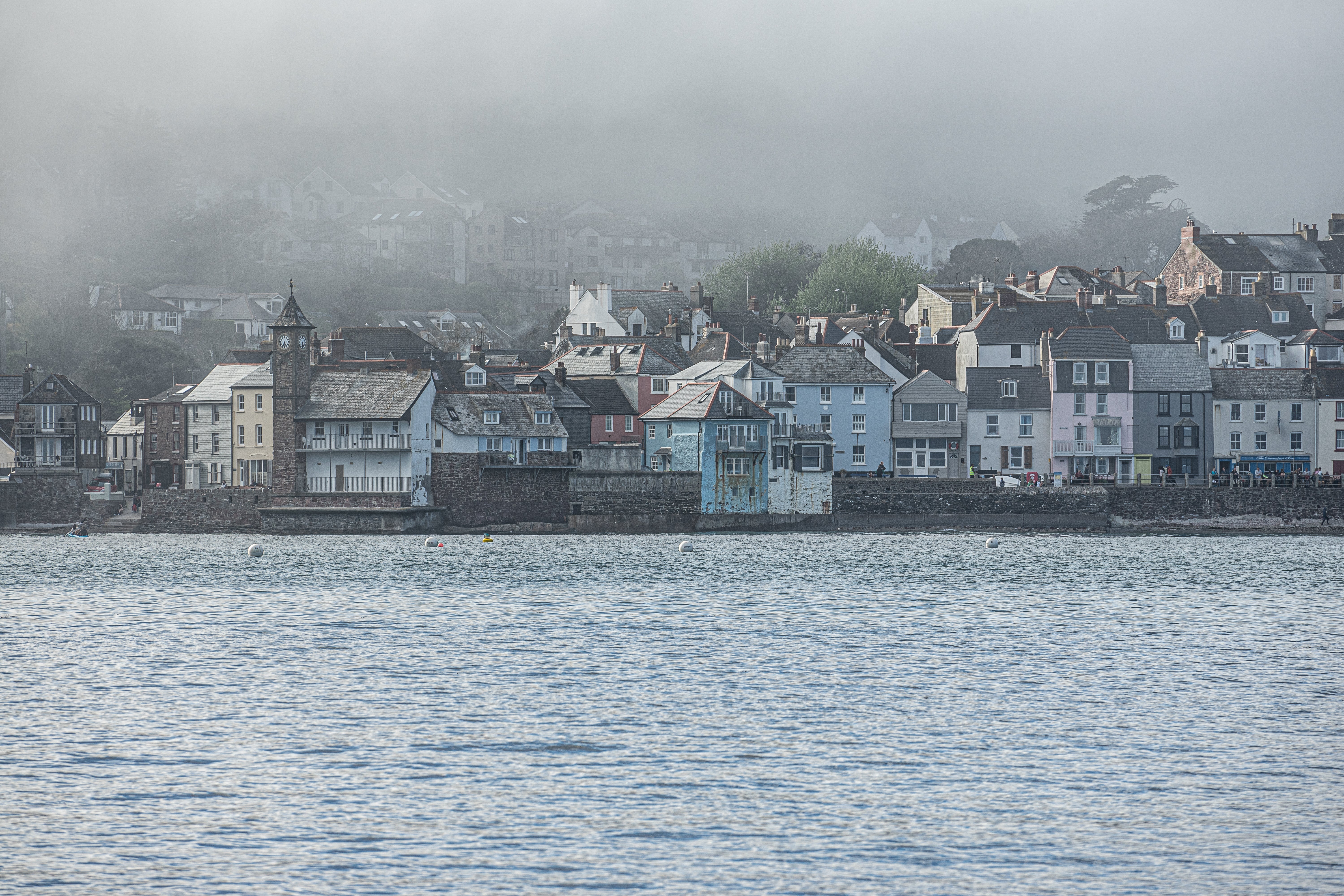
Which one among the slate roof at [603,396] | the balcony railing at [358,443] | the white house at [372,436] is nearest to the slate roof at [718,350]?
the slate roof at [603,396]

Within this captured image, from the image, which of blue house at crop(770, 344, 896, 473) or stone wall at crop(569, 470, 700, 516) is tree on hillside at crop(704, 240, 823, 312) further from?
stone wall at crop(569, 470, 700, 516)

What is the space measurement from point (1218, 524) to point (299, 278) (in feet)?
373

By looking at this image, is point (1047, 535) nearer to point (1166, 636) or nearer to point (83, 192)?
point (1166, 636)

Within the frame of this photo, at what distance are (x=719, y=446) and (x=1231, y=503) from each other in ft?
97.0

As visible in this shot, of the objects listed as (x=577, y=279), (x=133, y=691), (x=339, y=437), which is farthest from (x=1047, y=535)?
(x=577, y=279)

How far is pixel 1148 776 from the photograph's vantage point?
25891mm

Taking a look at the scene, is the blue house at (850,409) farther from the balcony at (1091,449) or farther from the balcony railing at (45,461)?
the balcony railing at (45,461)

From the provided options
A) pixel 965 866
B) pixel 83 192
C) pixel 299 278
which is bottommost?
pixel 965 866

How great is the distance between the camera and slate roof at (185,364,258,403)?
9819 cm

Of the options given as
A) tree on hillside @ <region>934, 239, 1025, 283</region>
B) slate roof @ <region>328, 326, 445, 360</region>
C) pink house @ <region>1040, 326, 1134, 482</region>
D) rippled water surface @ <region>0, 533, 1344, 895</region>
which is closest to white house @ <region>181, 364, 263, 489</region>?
slate roof @ <region>328, 326, 445, 360</region>

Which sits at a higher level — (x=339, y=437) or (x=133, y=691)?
(x=339, y=437)

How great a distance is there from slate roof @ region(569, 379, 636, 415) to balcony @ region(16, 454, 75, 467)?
32.3 meters

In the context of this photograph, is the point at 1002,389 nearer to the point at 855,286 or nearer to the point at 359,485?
the point at 359,485

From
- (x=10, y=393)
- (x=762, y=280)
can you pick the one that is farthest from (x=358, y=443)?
(x=762, y=280)
